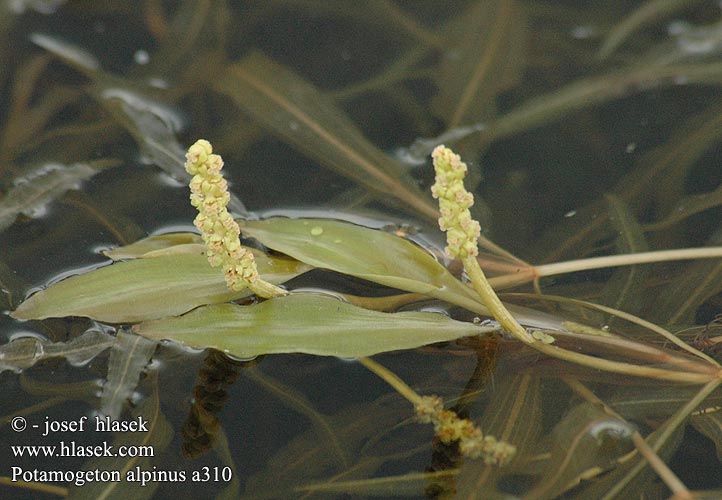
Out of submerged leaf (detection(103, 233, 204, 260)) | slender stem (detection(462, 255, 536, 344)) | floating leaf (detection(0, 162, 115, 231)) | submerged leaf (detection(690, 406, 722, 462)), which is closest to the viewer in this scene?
slender stem (detection(462, 255, 536, 344))

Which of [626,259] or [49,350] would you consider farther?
[626,259]

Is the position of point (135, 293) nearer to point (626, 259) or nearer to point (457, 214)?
point (457, 214)

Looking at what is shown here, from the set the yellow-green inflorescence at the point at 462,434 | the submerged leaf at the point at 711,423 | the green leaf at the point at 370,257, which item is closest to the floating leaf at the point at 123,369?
the green leaf at the point at 370,257

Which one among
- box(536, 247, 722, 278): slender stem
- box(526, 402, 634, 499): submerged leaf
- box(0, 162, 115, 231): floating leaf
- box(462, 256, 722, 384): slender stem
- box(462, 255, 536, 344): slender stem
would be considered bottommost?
box(526, 402, 634, 499): submerged leaf

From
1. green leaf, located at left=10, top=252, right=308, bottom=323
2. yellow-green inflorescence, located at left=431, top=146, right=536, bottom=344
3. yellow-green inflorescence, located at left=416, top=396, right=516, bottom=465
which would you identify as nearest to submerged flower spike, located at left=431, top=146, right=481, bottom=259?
yellow-green inflorescence, located at left=431, top=146, right=536, bottom=344

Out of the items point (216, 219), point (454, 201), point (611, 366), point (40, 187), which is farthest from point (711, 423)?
point (40, 187)

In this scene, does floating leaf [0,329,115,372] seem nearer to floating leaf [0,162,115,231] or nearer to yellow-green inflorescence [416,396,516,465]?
floating leaf [0,162,115,231]

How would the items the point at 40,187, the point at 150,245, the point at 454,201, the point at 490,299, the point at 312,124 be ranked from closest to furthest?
1. the point at 454,201
2. the point at 490,299
3. the point at 150,245
4. the point at 40,187
5. the point at 312,124
